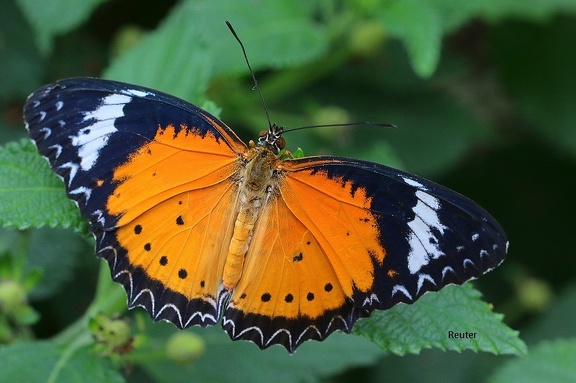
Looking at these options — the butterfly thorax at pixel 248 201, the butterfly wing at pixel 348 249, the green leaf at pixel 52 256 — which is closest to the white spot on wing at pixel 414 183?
the butterfly wing at pixel 348 249

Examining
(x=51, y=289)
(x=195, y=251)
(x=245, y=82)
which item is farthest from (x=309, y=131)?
(x=195, y=251)

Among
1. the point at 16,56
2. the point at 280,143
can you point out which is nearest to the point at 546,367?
the point at 280,143

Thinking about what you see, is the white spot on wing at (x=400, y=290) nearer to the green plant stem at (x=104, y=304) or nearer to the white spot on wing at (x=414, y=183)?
the white spot on wing at (x=414, y=183)

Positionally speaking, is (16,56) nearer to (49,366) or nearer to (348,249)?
(49,366)

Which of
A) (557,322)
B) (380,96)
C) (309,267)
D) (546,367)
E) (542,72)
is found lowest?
(309,267)

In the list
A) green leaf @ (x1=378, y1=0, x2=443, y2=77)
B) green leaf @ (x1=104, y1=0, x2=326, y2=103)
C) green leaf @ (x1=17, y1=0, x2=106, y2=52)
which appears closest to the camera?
green leaf @ (x1=104, y1=0, x2=326, y2=103)

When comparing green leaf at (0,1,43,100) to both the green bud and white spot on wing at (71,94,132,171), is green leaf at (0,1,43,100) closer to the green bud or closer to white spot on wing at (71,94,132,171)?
the green bud

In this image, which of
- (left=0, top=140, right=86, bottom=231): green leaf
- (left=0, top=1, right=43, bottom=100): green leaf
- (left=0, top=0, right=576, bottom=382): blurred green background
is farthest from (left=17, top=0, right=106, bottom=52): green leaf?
(left=0, top=140, right=86, bottom=231): green leaf

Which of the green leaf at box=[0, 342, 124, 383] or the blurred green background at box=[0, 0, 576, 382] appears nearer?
the green leaf at box=[0, 342, 124, 383]
